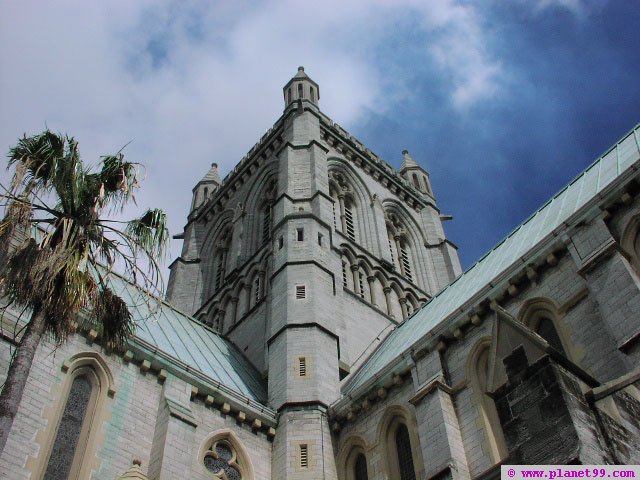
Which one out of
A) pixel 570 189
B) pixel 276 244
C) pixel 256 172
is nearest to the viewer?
pixel 570 189

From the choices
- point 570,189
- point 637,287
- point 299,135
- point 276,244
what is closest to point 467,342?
point 637,287

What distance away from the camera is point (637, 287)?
13336 millimetres

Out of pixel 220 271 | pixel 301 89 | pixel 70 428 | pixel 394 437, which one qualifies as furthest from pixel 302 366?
pixel 301 89

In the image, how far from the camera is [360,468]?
1864 centimetres

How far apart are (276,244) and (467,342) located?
11436mm

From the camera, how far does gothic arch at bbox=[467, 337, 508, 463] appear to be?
15.0 meters

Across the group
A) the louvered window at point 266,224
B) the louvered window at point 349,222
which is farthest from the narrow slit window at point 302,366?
the louvered window at point 349,222

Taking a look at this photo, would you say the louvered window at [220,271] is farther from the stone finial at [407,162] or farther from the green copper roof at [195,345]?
the stone finial at [407,162]

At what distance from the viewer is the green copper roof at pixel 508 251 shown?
774 inches

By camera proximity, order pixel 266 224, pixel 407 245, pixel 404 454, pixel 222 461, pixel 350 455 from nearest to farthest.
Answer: pixel 404 454
pixel 222 461
pixel 350 455
pixel 266 224
pixel 407 245

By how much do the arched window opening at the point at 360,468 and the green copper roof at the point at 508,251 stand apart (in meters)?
1.90

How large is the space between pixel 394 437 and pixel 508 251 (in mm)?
7258

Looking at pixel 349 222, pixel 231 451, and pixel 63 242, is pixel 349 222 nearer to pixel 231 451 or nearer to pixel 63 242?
pixel 231 451

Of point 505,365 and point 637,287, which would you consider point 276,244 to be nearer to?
point 637,287
